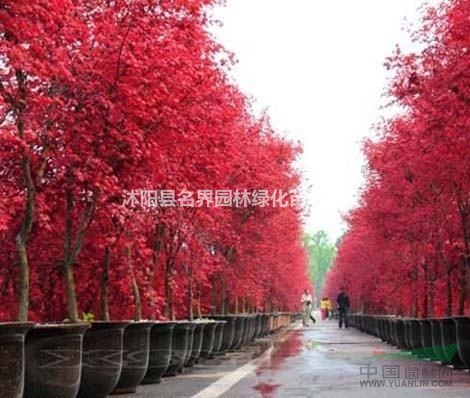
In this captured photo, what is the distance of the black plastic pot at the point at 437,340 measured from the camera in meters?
18.8

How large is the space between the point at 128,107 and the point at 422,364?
1018cm

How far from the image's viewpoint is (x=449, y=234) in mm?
26031

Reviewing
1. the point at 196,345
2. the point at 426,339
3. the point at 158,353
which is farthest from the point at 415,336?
the point at 158,353

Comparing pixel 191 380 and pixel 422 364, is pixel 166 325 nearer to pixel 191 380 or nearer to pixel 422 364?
pixel 191 380

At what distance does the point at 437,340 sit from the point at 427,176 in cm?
485

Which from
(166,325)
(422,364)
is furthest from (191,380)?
(422,364)

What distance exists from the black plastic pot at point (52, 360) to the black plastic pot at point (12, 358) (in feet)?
2.97

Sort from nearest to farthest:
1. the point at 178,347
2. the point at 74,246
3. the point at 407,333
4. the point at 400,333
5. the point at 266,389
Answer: the point at 74,246 < the point at 266,389 < the point at 178,347 < the point at 407,333 < the point at 400,333

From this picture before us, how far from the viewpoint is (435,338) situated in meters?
19.5

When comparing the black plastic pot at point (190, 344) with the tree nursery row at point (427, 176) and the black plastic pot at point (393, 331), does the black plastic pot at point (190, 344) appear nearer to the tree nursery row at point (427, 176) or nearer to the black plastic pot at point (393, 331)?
the tree nursery row at point (427, 176)

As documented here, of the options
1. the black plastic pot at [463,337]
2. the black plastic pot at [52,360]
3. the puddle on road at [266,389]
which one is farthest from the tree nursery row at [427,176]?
the black plastic pot at [52,360]

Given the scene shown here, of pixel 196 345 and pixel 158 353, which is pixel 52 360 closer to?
pixel 158 353

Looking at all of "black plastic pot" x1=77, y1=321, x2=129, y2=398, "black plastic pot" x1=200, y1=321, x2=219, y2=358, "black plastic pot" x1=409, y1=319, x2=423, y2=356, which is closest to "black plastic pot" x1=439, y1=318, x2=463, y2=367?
"black plastic pot" x1=409, y1=319, x2=423, y2=356

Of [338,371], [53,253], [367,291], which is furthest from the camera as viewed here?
[367,291]
